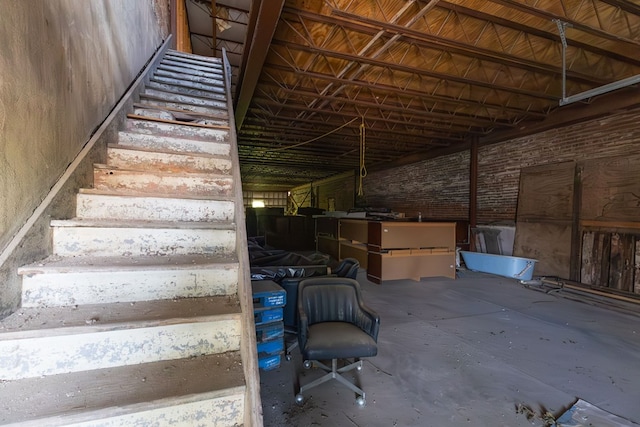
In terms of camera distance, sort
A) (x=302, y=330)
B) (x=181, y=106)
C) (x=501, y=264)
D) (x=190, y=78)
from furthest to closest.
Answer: (x=501, y=264) → (x=190, y=78) → (x=181, y=106) → (x=302, y=330)

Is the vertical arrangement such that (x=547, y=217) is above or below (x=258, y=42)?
below

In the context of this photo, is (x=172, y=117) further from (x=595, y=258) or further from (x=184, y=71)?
(x=595, y=258)

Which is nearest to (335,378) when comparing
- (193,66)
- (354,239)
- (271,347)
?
(271,347)

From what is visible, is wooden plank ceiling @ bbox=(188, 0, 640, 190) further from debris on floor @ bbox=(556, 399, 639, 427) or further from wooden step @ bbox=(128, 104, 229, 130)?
debris on floor @ bbox=(556, 399, 639, 427)

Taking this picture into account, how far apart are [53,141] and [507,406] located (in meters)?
3.31

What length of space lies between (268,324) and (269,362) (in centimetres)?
34

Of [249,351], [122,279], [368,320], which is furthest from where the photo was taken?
[368,320]

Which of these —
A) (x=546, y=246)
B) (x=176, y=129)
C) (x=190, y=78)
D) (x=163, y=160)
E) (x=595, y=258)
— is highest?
(x=190, y=78)

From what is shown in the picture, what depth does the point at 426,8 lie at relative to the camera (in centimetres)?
338

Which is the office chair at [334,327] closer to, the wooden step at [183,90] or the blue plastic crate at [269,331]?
the blue plastic crate at [269,331]

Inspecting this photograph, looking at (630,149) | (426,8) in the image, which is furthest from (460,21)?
(630,149)

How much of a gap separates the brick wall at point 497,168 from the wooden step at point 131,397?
6.96 m

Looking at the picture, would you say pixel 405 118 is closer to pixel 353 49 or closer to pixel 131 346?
pixel 353 49

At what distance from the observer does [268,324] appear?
2473 millimetres
